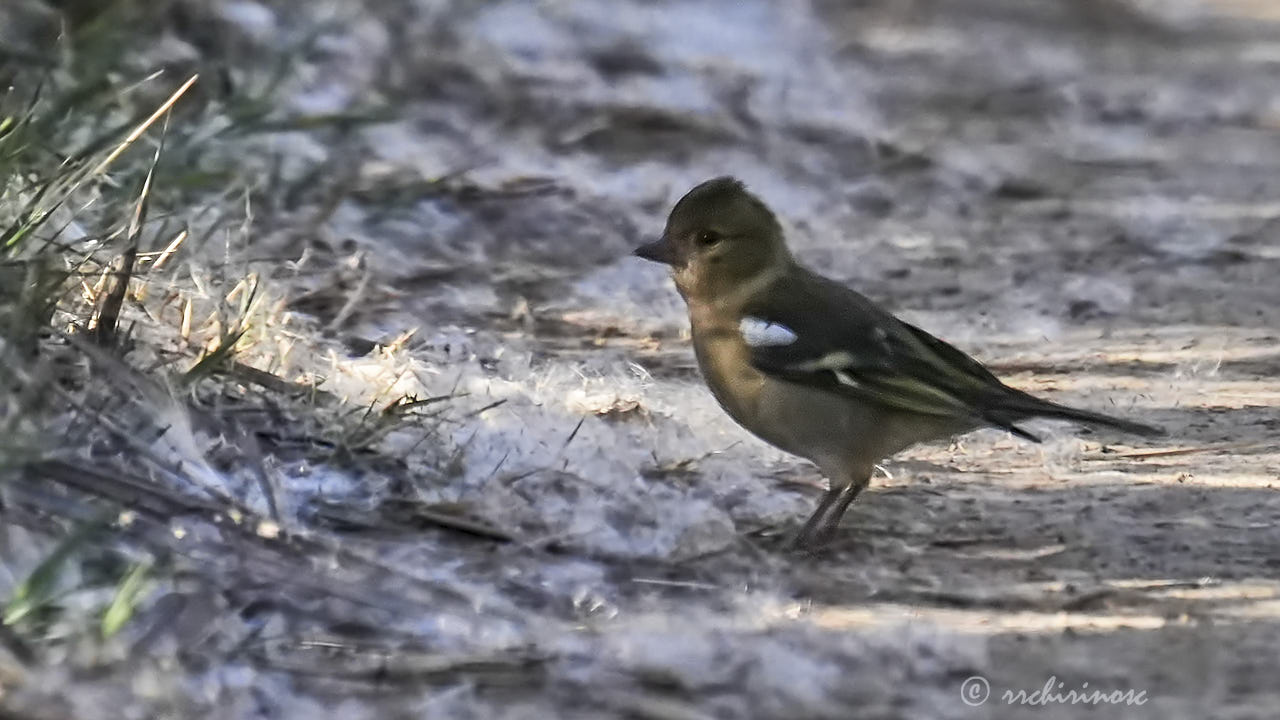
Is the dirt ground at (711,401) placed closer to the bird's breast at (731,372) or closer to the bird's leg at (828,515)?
the bird's leg at (828,515)

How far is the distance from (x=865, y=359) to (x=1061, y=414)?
1.62 ft

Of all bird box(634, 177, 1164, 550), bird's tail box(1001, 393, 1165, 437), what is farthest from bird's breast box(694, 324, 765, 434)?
bird's tail box(1001, 393, 1165, 437)

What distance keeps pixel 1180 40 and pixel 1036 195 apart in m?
4.16

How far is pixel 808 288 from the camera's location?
14.1ft

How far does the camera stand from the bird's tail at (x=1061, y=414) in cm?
386

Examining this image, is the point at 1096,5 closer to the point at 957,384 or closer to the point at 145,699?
the point at 957,384

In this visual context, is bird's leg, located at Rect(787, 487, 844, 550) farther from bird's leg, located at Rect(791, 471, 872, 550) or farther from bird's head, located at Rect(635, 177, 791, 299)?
bird's head, located at Rect(635, 177, 791, 299)

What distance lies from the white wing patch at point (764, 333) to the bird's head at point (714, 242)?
0.88ft

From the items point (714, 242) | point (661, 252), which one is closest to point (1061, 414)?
point (714, 242)

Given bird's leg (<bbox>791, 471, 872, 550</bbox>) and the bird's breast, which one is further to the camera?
the bird's breast

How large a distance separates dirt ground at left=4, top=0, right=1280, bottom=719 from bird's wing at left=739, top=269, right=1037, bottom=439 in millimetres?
322

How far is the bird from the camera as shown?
13.0ft

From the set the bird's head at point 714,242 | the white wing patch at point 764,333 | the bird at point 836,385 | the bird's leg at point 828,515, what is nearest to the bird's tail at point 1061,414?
the bird at point 836,385

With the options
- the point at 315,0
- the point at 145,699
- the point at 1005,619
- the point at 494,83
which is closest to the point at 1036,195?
the point at 494,83
